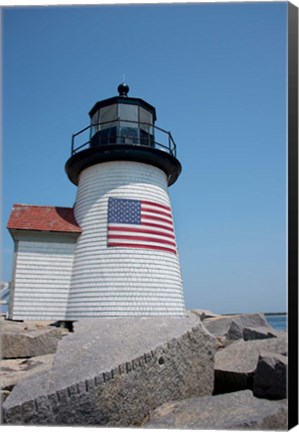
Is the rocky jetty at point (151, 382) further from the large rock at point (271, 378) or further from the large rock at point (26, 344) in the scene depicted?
the large rock at point (26, 344)

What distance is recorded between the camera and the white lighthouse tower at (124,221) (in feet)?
29.2

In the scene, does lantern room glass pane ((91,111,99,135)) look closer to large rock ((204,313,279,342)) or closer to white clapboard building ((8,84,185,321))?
Answer: white clapboard building ((8,84,185,321))

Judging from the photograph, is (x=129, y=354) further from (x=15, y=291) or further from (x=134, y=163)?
(x=134, y=163)

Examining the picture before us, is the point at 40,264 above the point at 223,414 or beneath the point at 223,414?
above

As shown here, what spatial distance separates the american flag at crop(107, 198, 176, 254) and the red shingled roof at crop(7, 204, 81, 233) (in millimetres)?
1054

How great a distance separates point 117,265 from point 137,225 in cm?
104

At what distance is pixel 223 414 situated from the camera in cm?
334

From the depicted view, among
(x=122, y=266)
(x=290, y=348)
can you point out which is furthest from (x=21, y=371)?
(x=122, y=266)

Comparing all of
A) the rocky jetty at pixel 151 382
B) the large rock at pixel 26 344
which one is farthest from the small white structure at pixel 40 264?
the rocky jetty at pixel 151 382

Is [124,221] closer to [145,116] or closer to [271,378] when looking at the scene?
[145,116]

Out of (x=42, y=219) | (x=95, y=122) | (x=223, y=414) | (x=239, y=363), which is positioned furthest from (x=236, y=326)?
(x=95, y=122)

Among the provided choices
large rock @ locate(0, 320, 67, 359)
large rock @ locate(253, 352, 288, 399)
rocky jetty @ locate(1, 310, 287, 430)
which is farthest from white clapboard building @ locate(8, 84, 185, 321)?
large rock @ locate(253, 352, 288, 399)

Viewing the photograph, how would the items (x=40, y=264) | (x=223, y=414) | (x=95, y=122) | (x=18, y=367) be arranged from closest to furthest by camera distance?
(x=223, y=414)
(x=18, y=367)
(x=40, y=264)
(x=95, y=122)

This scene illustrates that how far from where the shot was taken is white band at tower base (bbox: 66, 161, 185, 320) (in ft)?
28.9
